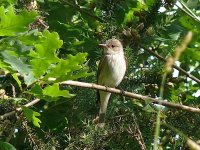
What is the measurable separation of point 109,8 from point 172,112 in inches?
38.3

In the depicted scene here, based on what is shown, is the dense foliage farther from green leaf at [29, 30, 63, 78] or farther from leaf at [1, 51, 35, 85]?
→ leaf at [1, 51, 35, 85]

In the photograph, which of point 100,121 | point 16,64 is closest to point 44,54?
point 16,64

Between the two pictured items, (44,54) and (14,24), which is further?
(44,54)

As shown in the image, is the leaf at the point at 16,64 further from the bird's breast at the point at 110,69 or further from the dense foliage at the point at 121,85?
the bird's breast at the point at 110,69

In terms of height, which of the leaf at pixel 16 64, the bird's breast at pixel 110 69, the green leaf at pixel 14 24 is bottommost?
the bird's breast at pixel 110 69

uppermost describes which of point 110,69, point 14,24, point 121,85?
point 14,24

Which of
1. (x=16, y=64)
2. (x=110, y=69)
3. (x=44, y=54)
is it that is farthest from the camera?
(x=110, y=69)

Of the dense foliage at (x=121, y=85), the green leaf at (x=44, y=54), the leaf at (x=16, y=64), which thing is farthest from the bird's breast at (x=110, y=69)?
the leaf at (x=16, y=64)

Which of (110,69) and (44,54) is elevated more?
(44,54)

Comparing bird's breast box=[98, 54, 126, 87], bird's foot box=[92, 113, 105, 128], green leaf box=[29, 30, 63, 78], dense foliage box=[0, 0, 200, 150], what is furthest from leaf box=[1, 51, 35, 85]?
bird's breast box=[98, 54, 126, 87]

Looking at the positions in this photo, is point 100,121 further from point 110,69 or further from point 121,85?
point 110,69

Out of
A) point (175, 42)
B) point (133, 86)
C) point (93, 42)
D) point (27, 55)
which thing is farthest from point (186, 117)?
point (27, 55)

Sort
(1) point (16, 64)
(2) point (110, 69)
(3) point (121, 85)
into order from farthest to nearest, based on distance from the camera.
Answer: (2) point (110, 69) < (3) point (121, 85) < (1) point (16, 64)

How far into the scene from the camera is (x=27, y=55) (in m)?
2.51
